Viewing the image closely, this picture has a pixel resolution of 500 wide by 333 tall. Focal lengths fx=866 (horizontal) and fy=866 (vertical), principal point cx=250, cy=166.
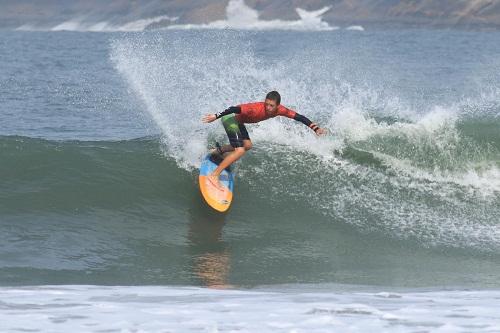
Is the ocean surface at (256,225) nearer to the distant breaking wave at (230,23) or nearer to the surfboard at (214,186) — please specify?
the surfboard at (214,186)

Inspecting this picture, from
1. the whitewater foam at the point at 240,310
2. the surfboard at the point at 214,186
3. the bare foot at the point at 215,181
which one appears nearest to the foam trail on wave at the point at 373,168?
the surfboard at the point at 214,186

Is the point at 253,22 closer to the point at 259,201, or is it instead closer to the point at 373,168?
the point at 373,168

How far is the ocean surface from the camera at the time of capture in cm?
701

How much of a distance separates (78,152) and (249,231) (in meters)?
3.24

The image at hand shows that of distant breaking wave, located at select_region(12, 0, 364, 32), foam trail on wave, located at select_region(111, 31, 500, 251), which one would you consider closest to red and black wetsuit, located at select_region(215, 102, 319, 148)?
foam trail on wave, located at select_region(111, 31, 500, 251)

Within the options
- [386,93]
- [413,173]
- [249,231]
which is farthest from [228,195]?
[386,93]

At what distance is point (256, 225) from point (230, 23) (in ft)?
469

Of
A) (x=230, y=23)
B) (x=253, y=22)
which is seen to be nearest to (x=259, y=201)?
(x=253, y=22)

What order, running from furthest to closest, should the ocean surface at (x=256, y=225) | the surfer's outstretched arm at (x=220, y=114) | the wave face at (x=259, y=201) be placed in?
the surfer's outstretched arm at (x=220, y=114) → the wave face at (x=259, y=201) → the ocean surface at (x=256, y=225)

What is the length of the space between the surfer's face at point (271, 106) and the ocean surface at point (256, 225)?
1374mm

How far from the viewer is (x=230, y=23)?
15112cm

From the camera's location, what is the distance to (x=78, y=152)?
12234 mm

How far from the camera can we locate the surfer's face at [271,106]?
10.2m

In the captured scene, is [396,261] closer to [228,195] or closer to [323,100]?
[228,195]
